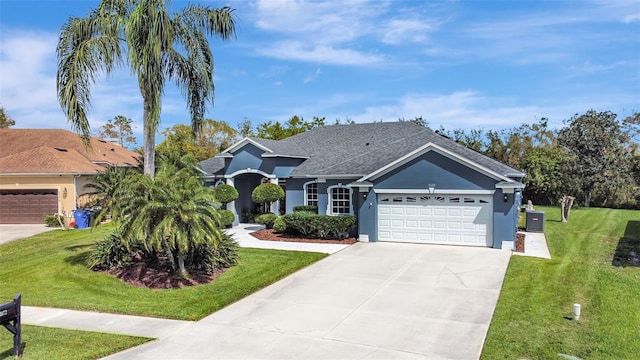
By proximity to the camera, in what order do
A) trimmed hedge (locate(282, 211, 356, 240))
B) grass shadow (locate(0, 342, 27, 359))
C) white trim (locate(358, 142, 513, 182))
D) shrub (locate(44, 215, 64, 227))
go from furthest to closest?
shrub (locate(44, 215, 64, 227)) → trimmed hedge (locate(282, 211, 356, 240)) → white trim (locate(358, 142, 513, 182)) → grass shadow (locate(0, 342, 27, 359))

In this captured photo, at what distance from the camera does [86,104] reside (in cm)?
1220

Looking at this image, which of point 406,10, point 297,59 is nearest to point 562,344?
point 406,10

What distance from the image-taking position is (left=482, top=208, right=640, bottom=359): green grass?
6914mm

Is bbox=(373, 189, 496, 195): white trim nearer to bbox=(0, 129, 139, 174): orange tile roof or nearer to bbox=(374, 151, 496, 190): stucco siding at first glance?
bbox=(374, 151, 496, 190): stucco siding

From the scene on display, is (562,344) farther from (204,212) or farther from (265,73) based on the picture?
(265,73)

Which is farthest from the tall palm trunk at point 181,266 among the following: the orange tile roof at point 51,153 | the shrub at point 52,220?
the shrub at point 52,220

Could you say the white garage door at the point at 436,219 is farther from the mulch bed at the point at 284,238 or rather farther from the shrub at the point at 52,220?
the shrub at the point at 52,220

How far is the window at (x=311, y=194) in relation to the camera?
21172mm

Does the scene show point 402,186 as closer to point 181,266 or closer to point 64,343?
point 181,266

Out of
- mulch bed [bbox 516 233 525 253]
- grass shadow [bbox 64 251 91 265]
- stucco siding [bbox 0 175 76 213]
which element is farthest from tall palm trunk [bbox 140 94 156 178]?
stucco siding [bbox 0 175 76 213]

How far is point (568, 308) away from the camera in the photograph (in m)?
8.83

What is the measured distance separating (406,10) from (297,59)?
30.7 ft

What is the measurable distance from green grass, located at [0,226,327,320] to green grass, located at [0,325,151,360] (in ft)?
4.32

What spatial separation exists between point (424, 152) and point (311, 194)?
678 cm
